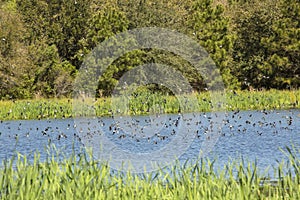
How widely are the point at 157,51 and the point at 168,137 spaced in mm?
22059

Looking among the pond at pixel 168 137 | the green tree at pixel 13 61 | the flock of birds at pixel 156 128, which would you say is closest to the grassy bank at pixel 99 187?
the pond at pixel 168 137

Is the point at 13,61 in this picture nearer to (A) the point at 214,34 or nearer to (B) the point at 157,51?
(B) the point at 157,51

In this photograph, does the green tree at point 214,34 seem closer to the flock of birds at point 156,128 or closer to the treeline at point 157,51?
the treeline at point 157,51

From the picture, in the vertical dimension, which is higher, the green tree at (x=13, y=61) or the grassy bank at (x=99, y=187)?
the green tree at (x=13, y=61)

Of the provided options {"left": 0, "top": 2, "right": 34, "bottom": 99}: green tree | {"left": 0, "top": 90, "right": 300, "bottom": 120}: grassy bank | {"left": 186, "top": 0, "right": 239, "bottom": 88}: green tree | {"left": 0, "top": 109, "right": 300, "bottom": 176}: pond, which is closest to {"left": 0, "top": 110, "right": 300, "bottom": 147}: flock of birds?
{"left": 0, "top": 109, "right": 300, "bottom": 176}: pond

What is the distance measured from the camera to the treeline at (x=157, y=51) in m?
43.0

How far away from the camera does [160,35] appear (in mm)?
43500

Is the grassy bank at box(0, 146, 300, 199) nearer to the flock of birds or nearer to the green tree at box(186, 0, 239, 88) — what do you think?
the flock of birds

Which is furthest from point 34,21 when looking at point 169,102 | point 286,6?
point 169,102

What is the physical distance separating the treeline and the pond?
1583cm

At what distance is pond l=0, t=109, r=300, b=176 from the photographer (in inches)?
649

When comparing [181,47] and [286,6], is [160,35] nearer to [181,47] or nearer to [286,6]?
[181,47]

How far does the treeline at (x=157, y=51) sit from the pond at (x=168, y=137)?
51.9 ft

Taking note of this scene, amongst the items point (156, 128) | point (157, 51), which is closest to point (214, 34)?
point (157, 51)
